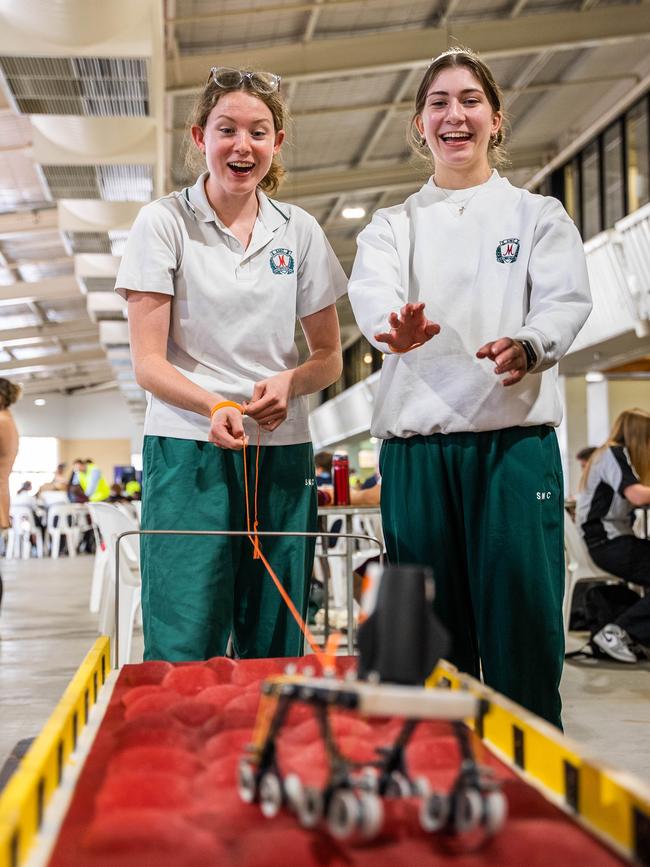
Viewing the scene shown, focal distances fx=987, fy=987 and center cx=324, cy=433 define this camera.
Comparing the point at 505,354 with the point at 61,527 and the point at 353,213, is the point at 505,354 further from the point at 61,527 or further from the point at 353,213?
the point at 61,527

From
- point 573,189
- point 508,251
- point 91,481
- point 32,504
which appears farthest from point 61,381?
point 508,251

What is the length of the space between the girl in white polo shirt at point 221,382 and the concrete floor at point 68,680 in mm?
682

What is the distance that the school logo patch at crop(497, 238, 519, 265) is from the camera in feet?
5.62

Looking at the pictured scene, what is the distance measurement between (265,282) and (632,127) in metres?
10.4

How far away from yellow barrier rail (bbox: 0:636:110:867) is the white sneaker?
4170mm

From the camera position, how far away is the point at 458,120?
5.63 feet

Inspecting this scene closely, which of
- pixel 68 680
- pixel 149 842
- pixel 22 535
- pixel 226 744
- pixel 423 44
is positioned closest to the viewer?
pixel 149 842

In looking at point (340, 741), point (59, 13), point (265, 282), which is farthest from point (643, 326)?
point (340, 741)

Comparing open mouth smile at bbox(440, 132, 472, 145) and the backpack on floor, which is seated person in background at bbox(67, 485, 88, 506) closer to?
the backpack on floor

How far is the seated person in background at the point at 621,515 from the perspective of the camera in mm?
4969

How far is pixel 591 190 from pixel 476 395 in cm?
1187

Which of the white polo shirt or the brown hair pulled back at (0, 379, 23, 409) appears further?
the brown hair pulled back at (0, 379, 23, 409)

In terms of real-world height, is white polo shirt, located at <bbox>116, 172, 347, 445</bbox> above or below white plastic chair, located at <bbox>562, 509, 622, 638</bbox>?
above

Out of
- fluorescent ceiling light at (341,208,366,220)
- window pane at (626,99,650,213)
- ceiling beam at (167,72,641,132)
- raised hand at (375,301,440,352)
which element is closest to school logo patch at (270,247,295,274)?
raised hand at (375,301,440,352)
